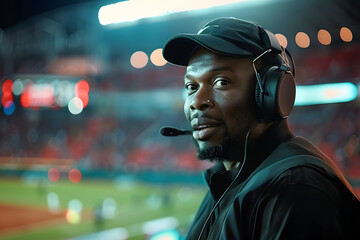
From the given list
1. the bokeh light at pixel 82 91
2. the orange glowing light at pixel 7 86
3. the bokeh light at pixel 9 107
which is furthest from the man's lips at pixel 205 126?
the bokeh light at pixel 9 107

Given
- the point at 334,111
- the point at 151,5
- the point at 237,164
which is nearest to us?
the point at 237,164

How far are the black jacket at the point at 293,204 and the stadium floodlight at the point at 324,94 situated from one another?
8017 millimetres

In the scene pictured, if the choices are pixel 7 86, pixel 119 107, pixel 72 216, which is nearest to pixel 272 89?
pixel 72 216

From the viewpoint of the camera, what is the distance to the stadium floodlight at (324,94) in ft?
27.4

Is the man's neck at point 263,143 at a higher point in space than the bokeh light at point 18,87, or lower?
lower

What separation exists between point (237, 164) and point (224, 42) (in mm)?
348

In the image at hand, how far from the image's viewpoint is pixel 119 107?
16562 millimetres

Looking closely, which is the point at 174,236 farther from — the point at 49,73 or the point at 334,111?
the point at 49,73

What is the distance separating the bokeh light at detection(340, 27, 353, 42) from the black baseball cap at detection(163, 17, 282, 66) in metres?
1.53

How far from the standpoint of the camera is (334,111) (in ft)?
32.9

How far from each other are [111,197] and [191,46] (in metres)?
9.51

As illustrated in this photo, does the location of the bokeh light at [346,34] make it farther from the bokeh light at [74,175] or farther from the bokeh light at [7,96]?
the bokeh light at [7,96]

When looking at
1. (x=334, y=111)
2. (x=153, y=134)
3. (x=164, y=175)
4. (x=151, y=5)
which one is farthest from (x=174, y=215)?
(x=153, y=134)

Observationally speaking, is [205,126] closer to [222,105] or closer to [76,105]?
[222,105]
